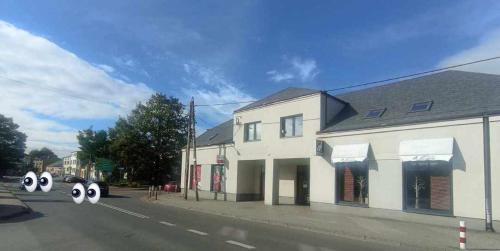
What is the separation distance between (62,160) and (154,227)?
14010cm

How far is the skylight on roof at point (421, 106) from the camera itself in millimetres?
18328

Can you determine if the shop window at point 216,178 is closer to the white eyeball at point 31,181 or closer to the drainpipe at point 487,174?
the drainpipe at point 487,174

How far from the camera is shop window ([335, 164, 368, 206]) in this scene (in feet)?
63.2

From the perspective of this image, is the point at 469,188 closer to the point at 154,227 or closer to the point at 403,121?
the point at 403,121

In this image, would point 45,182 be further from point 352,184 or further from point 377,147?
point 352,184

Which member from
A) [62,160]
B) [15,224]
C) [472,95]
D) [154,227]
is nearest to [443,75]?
[472,95]

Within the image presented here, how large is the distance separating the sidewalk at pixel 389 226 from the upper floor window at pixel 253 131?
7317mm

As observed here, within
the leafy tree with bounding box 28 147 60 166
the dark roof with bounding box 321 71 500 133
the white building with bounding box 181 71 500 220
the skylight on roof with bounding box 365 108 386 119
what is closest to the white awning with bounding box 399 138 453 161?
the white building with bounding box 181 71 500 220

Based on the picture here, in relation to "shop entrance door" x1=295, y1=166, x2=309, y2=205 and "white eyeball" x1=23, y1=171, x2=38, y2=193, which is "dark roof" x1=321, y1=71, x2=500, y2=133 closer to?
"shop entrance door" x1=295, y1=166, x2=309, y2=205

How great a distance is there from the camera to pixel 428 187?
55.1 feet

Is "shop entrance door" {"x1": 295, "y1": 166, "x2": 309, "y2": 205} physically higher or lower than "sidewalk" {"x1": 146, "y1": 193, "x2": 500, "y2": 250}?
higher

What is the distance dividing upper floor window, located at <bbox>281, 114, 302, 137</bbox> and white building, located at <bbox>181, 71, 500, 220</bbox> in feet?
0.20

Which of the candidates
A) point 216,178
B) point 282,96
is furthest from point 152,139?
point 282,96

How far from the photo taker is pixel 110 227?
13.0m
